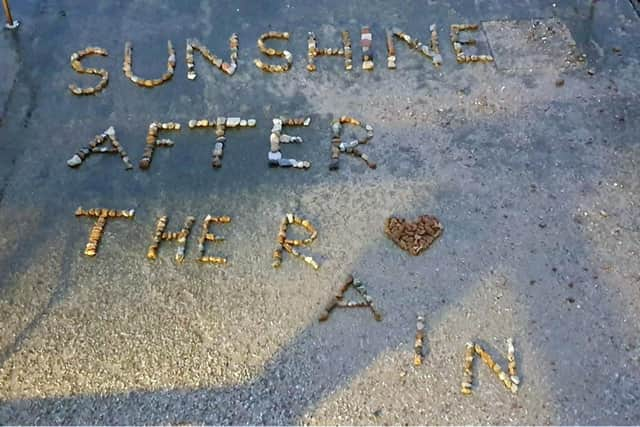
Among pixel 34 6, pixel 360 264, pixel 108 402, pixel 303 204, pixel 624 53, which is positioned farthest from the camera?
pixel 34 6

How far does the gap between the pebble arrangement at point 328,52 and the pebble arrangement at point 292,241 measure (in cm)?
205

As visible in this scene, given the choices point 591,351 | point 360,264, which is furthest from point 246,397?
point 591,351

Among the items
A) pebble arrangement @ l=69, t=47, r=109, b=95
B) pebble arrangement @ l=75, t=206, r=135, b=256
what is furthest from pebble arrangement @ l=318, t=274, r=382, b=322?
pebble arrangement @ l=69, t=47, r=109, b=95

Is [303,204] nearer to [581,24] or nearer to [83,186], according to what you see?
[83,186]

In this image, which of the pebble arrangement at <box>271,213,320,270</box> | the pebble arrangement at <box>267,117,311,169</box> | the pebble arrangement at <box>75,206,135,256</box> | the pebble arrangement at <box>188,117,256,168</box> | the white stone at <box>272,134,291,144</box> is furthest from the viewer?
the pebble arrangement at <box>188,117,256,168</box>

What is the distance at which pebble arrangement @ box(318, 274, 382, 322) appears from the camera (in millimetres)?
5820

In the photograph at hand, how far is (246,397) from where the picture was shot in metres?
5.40

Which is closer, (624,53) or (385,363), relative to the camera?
(385,363)

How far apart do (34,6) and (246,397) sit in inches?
218

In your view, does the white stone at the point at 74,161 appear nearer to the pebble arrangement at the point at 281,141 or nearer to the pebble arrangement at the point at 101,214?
the pebble arrangement at the point at 101,214

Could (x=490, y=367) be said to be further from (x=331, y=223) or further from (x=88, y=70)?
(x=88, y=70)

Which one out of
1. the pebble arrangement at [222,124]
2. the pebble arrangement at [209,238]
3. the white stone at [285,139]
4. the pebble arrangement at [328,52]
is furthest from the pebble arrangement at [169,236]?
the pebble arrangement at [328,52]

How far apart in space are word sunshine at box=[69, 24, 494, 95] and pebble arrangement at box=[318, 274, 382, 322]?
273cm

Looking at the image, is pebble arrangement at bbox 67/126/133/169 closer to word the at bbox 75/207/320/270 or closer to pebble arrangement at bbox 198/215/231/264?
word the at bbox 75/207/320/270
